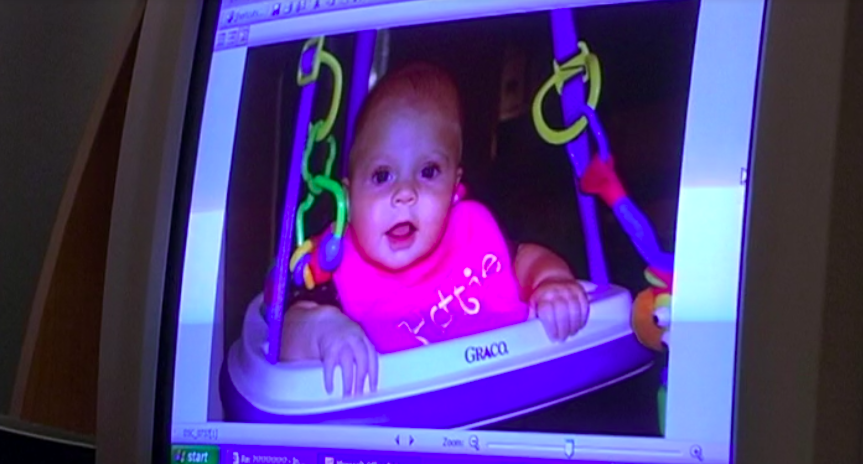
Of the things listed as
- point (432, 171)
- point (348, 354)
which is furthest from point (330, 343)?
point (432, 171)

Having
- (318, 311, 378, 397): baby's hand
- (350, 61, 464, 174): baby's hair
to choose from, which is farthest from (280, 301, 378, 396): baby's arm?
(350, 61, 464, 174): baby's hair

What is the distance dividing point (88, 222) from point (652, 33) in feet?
2.07

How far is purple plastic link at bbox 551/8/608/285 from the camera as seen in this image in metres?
0.55

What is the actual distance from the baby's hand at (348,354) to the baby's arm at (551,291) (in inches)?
4.3

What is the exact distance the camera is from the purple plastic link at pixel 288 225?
647 millimetres

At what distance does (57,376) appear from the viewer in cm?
95

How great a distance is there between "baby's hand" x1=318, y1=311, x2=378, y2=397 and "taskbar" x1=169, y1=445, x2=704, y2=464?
0.04 meters

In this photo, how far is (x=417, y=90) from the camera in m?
0.63

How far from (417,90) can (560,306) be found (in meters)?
0.17

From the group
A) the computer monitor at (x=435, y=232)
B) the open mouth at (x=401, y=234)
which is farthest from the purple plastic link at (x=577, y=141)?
the open mouth at (x=401, y=234)

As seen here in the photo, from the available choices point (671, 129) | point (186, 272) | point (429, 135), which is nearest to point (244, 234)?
point (186, 272)

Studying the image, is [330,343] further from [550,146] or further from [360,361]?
[550,146]

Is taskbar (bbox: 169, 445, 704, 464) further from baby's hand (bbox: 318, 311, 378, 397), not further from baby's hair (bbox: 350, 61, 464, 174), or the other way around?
baby's hair (bbox: 350, 61, 464, 174)

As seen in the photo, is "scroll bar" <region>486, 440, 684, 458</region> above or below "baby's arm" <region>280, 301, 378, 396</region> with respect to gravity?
below
